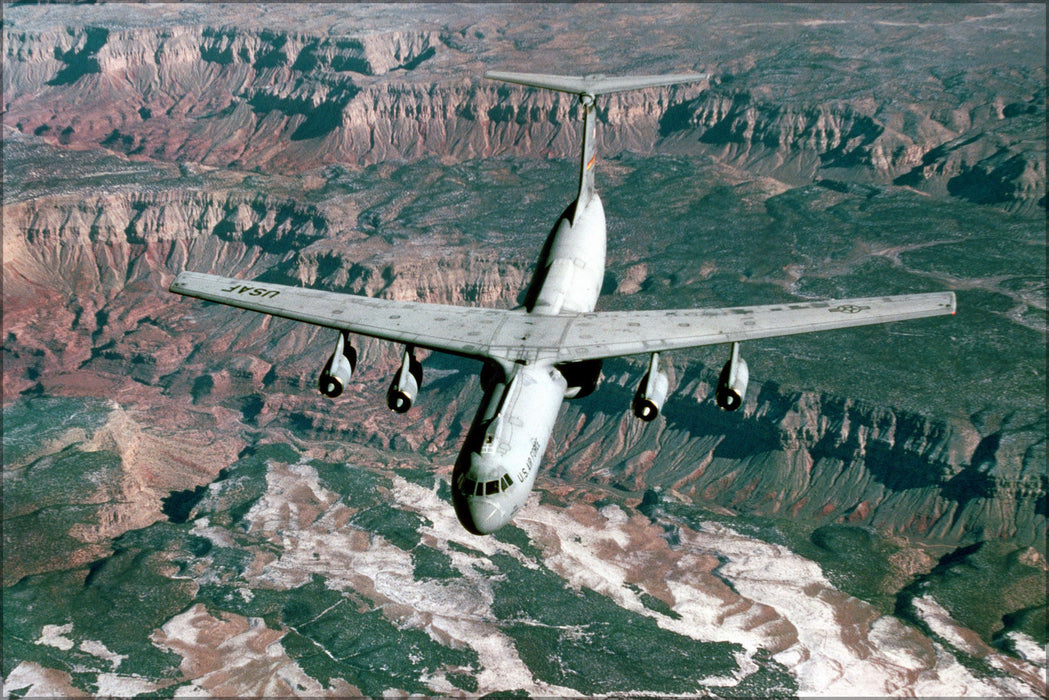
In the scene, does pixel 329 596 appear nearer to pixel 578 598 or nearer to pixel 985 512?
pixel 578 598

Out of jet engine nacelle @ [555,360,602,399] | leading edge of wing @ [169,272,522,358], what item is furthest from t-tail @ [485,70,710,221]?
jet engine nacelle @ [555,360,602,399]

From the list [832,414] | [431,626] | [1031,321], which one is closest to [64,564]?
[431,626]

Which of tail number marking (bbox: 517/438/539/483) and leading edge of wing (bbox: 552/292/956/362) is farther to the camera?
leading edge of wing (bbox: 552/292/956/362)

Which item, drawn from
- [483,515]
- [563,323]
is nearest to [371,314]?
[563,323]

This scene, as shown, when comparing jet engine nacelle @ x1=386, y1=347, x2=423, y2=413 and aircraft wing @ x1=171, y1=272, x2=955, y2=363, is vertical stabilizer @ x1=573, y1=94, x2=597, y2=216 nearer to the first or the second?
aircraft wing @ x1=171, y1=272, x2=955, y2=363

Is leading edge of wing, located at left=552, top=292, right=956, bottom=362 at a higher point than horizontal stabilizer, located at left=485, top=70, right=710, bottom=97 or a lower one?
lower

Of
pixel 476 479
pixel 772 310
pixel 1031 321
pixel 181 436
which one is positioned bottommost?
pixel 181 436

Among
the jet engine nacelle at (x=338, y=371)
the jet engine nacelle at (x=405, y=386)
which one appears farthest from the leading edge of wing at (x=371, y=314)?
the jet engine nacelle at (x=405, y=386)
